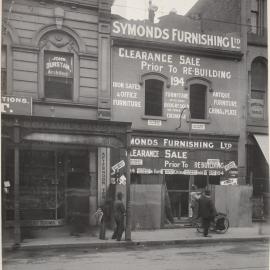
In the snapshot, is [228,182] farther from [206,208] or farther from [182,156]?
[206,208]

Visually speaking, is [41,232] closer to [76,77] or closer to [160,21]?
[76,77]

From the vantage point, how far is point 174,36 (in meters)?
18.3

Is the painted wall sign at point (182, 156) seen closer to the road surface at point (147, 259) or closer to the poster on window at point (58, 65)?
the poster on window at point (58, 65)

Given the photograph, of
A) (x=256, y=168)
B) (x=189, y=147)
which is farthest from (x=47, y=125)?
(x=256, y=168)

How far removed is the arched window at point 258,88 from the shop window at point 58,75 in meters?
7.76

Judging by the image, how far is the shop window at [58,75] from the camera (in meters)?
16.5

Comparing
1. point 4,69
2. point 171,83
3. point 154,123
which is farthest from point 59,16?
point 154,123

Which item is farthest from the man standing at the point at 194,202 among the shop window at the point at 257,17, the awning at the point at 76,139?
the shop window at the point at 257,17

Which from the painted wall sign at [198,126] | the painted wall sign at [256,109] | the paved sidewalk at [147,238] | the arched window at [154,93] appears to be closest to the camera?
the paved sidewalk at [147,238]

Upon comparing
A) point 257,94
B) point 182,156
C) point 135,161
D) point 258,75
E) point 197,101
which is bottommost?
point 135,161

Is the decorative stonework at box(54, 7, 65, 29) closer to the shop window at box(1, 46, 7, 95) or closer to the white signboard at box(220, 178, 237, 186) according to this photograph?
the shop window at box(1, 46, 7, 95)

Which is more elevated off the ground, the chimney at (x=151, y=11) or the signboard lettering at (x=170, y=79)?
the chimney at (x=151, y=11)

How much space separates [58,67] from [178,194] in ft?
22.0

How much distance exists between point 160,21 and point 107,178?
6593 mm
